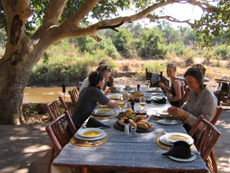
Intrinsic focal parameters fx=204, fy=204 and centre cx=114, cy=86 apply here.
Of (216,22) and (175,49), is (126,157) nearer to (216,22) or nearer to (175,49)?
(216,22)

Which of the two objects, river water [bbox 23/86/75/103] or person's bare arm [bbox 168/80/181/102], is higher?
person's bare arm [bbox 168/80/181/102]

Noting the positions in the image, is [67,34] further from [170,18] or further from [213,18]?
[213,18]

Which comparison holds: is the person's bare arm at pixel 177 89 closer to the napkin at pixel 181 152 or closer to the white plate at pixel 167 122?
the white plate at pixel 167 122

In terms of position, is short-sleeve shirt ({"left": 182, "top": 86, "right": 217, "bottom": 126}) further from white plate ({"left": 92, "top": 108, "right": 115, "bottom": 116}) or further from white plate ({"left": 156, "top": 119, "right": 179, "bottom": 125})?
white plate ({"left": 92, "top": 108, "right": 115, "bottom": 116})

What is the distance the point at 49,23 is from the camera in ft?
15.3

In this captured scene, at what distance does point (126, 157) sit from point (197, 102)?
130 centimetres

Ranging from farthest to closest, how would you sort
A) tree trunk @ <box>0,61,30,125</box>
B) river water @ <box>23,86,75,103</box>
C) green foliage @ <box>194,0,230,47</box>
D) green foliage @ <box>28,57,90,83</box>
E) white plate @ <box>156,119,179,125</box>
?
green foliage @ <box>28,57,90,83</box> < river water @ <box>23,86,75,103</box> < green foliage @ <box>194,0,230,47</box> < tree trunk @ <box>0,61,30,125</box> < white plate @ <box>156,119,179,125</box>

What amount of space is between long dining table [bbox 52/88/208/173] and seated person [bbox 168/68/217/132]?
20.5 inches

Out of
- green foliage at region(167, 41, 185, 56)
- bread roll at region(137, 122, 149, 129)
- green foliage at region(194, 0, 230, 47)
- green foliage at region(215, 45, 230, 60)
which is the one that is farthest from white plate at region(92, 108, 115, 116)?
green foliage at region(215, 45, 230, 60)

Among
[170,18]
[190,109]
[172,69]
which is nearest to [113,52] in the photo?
[170,18]

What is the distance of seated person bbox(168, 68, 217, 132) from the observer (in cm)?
211

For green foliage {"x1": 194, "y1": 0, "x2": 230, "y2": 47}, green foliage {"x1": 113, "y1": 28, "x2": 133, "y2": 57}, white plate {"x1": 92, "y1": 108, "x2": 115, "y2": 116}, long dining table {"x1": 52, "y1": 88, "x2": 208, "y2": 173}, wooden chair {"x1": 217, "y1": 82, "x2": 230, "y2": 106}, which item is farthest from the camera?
green foliage {"x1": 113, "y1": 28, "x2": 133, "y2": 57}

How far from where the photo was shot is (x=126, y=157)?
139 cm

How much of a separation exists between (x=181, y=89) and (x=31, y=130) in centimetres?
297
